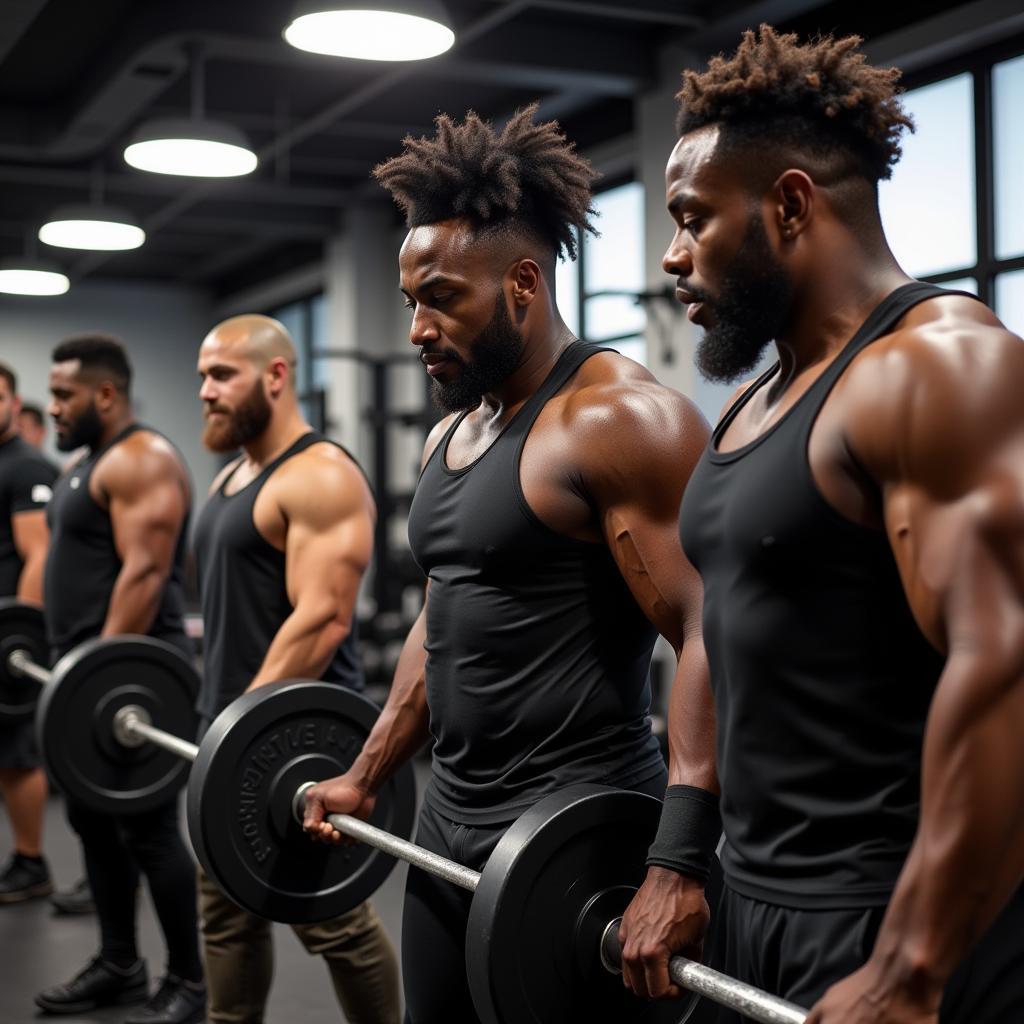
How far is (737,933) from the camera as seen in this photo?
1182 millimetres

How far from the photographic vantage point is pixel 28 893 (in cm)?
391

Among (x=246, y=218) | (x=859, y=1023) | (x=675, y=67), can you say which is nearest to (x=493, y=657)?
(x=859, y=1023)

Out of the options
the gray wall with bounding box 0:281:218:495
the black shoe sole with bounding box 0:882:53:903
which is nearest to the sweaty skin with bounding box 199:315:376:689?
the black shoe sole with bounding box 0:882:53:903

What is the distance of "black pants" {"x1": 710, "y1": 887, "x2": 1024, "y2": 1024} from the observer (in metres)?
1.01

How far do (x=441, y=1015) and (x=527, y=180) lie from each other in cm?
103

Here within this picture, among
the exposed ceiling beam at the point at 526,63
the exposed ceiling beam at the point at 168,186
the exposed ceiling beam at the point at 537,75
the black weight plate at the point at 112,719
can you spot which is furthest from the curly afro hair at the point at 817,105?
the exposed ceiling beam at the point at 168,186

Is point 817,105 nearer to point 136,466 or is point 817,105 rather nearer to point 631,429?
point 631,429

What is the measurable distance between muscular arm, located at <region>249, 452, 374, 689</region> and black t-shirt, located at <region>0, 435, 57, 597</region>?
6.03 feet

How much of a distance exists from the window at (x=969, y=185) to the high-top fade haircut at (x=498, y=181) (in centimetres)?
274

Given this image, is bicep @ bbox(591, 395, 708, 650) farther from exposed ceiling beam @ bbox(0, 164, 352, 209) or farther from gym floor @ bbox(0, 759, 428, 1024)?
exposed ceiling beam @ bbox(0, 164, 352, 209)

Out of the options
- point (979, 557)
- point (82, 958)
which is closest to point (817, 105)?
point (979, 557)

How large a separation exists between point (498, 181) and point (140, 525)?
70.0 inches

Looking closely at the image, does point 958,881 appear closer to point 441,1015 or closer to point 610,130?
point 441,1015

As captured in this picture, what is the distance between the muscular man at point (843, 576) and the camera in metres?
0.93
